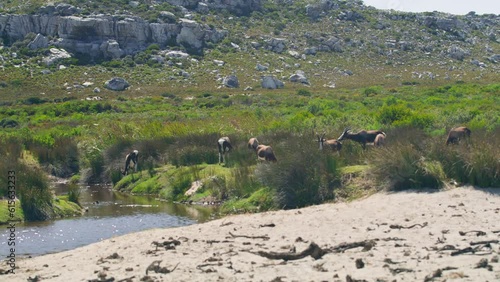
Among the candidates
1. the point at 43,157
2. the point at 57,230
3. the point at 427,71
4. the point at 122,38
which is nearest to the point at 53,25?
the point at 122,38

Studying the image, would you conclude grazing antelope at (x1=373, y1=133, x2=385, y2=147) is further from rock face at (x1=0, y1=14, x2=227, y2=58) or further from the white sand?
rock face at (x1=0, y1=14, x2=227, y2=58)

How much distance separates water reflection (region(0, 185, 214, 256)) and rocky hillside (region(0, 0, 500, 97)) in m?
52.6

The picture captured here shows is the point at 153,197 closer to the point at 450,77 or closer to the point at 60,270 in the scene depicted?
the point at 60,270

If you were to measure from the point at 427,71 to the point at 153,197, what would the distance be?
67788 millimetres

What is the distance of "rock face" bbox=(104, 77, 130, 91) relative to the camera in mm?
74056

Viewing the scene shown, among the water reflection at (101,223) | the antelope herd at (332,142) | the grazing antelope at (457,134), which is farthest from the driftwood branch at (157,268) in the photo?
the grazing antelope at (457,134)

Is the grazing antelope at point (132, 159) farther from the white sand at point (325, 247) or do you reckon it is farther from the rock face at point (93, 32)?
the rock face at point (93, 32)

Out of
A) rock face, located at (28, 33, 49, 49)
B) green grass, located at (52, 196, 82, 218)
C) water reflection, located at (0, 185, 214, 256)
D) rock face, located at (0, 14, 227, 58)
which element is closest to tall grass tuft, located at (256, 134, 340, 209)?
water reflection, located at (0, 185, 214, 256)

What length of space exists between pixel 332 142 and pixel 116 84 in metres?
53.4

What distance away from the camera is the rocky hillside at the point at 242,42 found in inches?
3253

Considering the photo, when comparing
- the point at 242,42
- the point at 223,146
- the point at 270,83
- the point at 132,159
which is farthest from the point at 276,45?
the point at 223,146

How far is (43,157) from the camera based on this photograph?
31109 mm

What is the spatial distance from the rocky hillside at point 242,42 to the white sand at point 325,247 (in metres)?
61.3

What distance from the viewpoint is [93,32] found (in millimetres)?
85312
